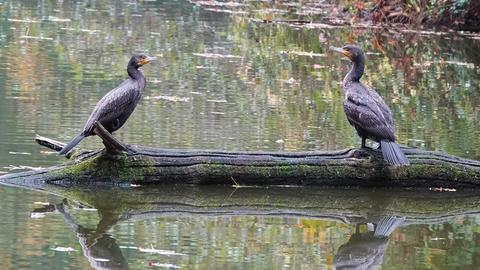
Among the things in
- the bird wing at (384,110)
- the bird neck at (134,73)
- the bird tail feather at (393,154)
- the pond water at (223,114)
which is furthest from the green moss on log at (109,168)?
the bird wing at (384,110)

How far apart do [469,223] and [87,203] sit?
10.2 feet

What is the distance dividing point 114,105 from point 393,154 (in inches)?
97.7

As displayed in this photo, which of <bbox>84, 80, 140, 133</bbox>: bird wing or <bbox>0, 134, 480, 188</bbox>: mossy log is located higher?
<bbox>84, 80, 140, 133</bbox>: bird wing

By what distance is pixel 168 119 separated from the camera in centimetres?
1398

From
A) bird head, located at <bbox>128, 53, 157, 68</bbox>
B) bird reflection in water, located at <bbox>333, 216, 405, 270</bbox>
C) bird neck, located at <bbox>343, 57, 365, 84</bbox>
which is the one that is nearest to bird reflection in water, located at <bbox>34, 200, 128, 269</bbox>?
bird reflection in water, located at <bbox>333, 216, 405, 270</bbox>

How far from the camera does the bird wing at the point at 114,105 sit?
35.3 ft

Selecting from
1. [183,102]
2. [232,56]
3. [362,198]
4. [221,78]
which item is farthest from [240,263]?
[232,56]

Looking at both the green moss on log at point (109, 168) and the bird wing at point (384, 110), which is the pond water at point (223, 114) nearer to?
the green moss on log at point (109, 168)

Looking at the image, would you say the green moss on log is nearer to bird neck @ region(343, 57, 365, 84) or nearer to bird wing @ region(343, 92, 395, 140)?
bird wing @ region(343, 92, 395, 140)

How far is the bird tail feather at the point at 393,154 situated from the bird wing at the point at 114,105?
2286 mm

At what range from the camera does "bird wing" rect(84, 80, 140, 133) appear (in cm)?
1076

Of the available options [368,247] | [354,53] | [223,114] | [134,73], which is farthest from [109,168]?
[223,114]

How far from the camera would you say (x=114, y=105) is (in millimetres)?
10836

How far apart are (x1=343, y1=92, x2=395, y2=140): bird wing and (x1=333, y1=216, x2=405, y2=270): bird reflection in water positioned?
1.00 metres
